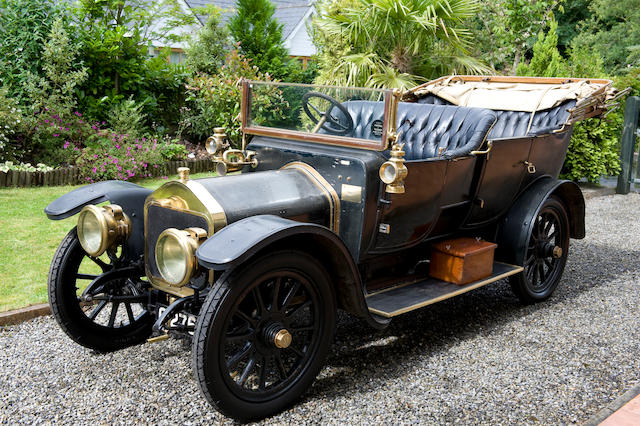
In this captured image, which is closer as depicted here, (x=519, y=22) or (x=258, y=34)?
(x=519, y=22)

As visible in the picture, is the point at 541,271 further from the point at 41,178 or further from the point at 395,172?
the point at 41,178

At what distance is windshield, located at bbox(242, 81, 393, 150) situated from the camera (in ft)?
11.4

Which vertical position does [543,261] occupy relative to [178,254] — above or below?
below

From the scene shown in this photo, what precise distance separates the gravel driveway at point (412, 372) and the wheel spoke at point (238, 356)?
31cm

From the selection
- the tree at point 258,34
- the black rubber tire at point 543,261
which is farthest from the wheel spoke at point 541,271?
the tree at point 258,34

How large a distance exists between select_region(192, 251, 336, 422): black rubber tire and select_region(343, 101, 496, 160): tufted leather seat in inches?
59.1

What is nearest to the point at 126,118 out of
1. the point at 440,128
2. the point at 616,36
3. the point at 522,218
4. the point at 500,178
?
the point at 440,128

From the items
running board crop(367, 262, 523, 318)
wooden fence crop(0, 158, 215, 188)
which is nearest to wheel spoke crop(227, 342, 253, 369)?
running board crop(367, 262, 523, 318)

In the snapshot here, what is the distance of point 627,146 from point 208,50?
7.35 metres

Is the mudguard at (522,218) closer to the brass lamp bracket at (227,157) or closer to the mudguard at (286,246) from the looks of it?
the mudguard at (286,246)

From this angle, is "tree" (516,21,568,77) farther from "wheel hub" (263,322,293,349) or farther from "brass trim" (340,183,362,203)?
"wheel hub" (263,322,293,349)

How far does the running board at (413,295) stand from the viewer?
3359 millimetres

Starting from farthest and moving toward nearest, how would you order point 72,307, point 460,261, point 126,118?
1. point 126,118
2. point 460,261
3. point 72,307

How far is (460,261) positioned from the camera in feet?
12.8
